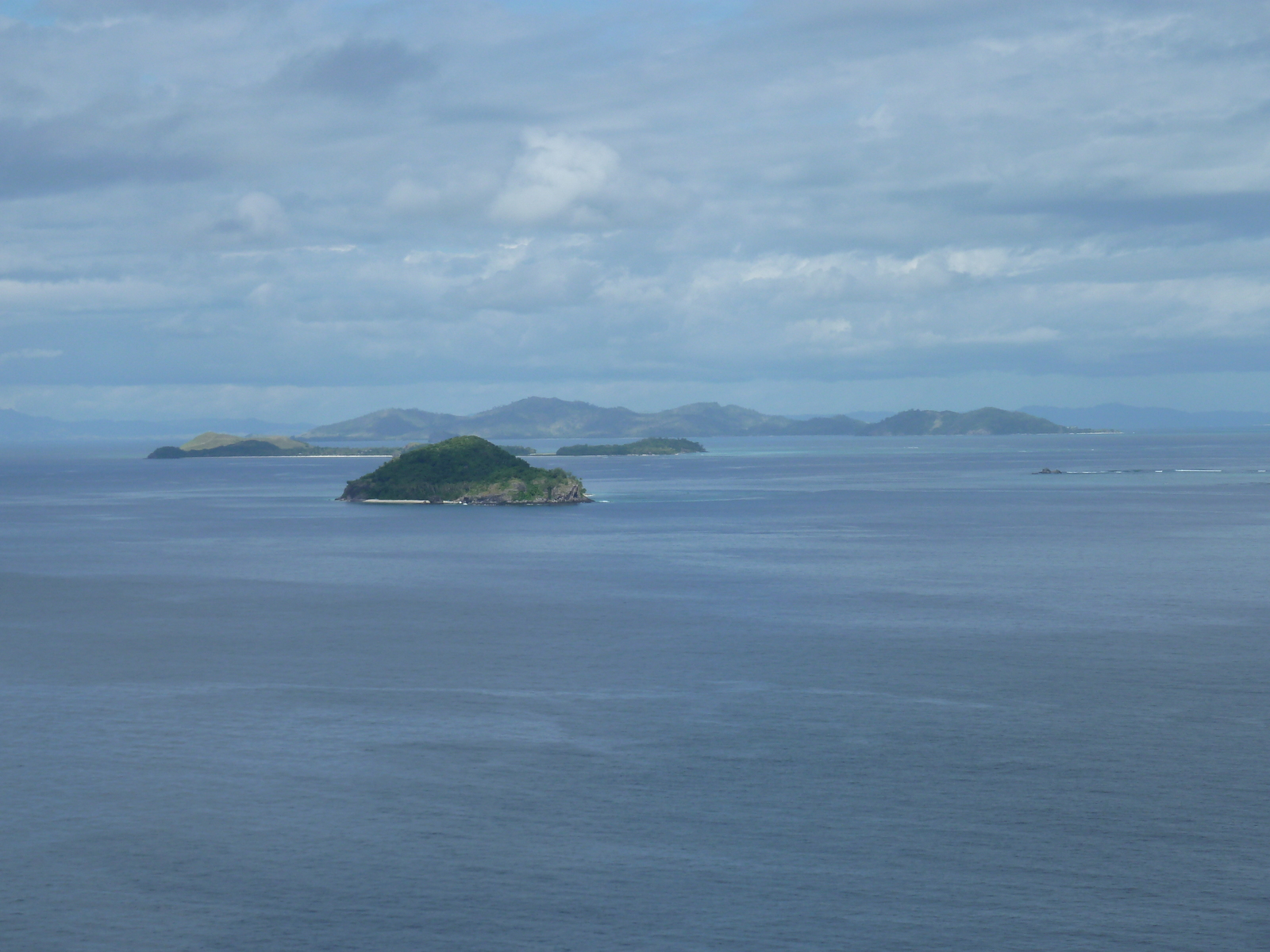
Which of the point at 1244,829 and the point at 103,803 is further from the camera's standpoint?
the point at 103,803

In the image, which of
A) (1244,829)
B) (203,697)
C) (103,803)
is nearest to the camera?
(1244,829)

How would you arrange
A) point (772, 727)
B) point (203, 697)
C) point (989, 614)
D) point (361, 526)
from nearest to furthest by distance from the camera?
point (772, 727), point (203, 697), point (989, 614), point (361, 526)

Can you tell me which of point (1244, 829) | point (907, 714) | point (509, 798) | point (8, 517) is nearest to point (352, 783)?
point (509, 798)

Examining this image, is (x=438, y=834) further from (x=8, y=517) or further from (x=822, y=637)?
(x=8, y=517)

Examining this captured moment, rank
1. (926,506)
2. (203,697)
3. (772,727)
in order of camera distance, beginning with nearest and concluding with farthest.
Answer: (772,727)
(203,697)
(926,506)

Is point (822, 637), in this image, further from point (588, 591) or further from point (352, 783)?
point (352, 783)

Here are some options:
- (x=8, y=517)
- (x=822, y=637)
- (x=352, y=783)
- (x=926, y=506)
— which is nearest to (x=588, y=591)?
(x=822, y=637)
